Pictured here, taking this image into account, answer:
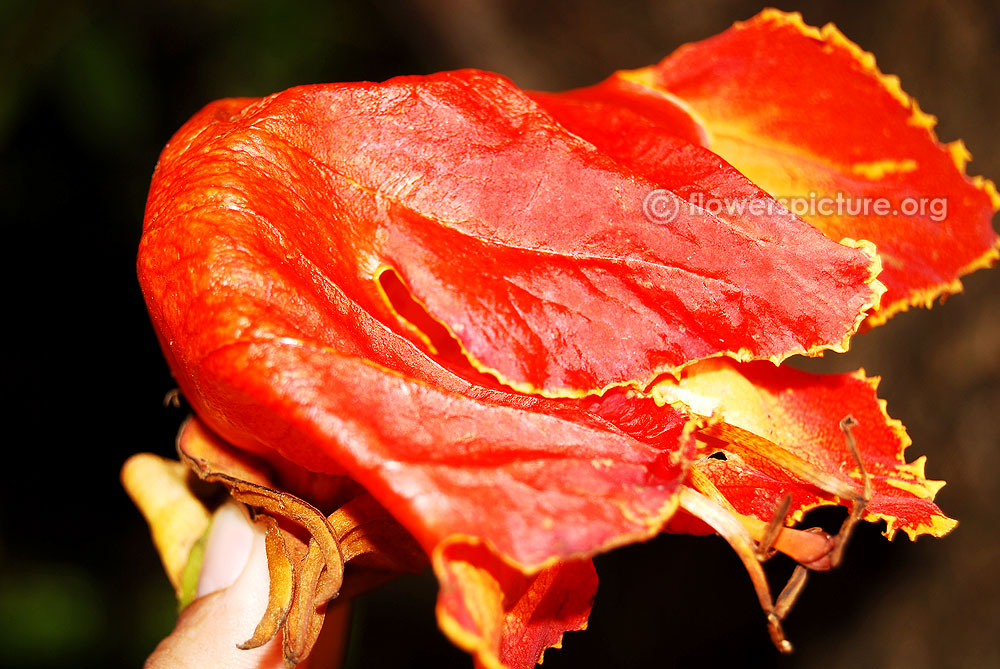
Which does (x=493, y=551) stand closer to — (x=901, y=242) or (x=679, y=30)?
(x=901, y=242)

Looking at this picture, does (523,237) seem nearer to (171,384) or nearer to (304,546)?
(304,546)

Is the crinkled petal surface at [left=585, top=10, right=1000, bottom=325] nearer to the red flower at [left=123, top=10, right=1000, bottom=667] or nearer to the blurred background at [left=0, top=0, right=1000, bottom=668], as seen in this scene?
the red flower at [left=123, top=10, right=1000, bottom=667]

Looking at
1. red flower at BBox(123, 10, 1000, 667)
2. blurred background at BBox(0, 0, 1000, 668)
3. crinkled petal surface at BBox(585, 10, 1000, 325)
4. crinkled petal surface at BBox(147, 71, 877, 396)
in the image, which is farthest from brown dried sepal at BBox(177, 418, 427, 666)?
blurred background at BBox(0, 0, 1000, 668)

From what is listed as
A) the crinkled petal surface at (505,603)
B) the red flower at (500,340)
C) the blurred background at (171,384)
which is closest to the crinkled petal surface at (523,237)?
the red flower at (500,340)

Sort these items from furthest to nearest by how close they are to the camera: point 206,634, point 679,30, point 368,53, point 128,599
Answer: point 368,53, point 128,599, point 679,30, point 206,634

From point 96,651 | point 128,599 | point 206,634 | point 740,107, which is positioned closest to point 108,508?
point 128,599

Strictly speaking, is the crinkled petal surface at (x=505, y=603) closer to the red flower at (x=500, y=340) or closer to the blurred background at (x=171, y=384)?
the red flower at (x=500, y=340)
